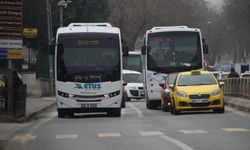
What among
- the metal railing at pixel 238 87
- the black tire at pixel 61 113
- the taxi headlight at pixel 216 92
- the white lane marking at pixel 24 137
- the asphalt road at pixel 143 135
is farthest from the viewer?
the metal railing at pixel 238 87

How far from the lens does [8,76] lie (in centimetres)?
2742

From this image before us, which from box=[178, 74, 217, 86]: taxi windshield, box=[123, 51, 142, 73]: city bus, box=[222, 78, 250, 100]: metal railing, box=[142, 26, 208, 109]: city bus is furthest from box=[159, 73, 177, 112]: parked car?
box=[123, 51, 142, 73]: city bus

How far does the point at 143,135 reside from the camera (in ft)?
62.1

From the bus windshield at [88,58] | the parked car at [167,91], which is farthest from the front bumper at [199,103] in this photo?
the bus windshield at [88,58]

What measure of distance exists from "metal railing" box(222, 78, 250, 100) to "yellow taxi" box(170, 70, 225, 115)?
556cm

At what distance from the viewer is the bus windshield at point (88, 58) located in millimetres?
27859

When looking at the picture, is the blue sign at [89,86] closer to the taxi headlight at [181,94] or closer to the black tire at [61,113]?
the black tire at [61,113]

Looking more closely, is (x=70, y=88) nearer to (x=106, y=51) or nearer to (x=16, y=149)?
(x=106, y=51)

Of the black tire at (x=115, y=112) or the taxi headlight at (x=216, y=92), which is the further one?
the black tire at (x=115, y=112)

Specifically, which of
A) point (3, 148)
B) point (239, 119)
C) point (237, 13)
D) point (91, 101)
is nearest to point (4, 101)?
point (91, 101)

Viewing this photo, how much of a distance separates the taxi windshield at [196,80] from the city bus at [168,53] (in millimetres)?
5163

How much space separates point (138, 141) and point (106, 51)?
1126cm

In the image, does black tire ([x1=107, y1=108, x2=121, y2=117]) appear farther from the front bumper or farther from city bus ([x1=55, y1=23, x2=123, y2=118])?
the front bumper

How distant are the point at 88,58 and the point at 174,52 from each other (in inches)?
286
